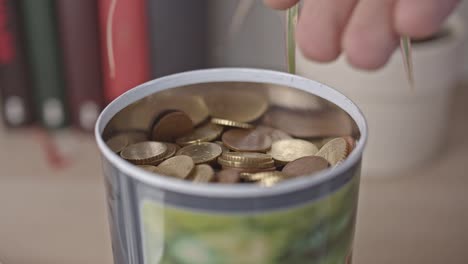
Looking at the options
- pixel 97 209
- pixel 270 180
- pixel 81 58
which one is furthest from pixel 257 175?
pixel 81 58

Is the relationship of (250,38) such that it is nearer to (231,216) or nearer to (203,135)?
(203,135)

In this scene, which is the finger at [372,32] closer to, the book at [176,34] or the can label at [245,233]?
the can label at [245,233]

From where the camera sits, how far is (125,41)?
68cm

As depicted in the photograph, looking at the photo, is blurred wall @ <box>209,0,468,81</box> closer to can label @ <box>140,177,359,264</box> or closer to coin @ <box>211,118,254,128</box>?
coin @ <box>211,118,254,128</box>

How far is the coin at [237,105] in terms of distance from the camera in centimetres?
35

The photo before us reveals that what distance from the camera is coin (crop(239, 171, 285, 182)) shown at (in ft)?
0.97

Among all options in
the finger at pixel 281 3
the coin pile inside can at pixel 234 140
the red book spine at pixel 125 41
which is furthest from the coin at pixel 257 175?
the red book spine at pixel 125 41

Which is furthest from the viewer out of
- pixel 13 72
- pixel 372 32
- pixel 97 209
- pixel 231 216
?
pixel 13 72

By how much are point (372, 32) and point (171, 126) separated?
115 mm

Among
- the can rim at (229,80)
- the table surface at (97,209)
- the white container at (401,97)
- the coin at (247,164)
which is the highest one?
the can rim at (229,80)

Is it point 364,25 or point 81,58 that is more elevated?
point 364,25

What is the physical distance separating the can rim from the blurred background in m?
0.28

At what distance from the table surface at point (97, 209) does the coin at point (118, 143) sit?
0.86 ft

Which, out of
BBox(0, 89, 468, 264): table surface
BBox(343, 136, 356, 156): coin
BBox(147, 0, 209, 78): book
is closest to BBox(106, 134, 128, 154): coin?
BBox(343, 136, 356, 156): coin
